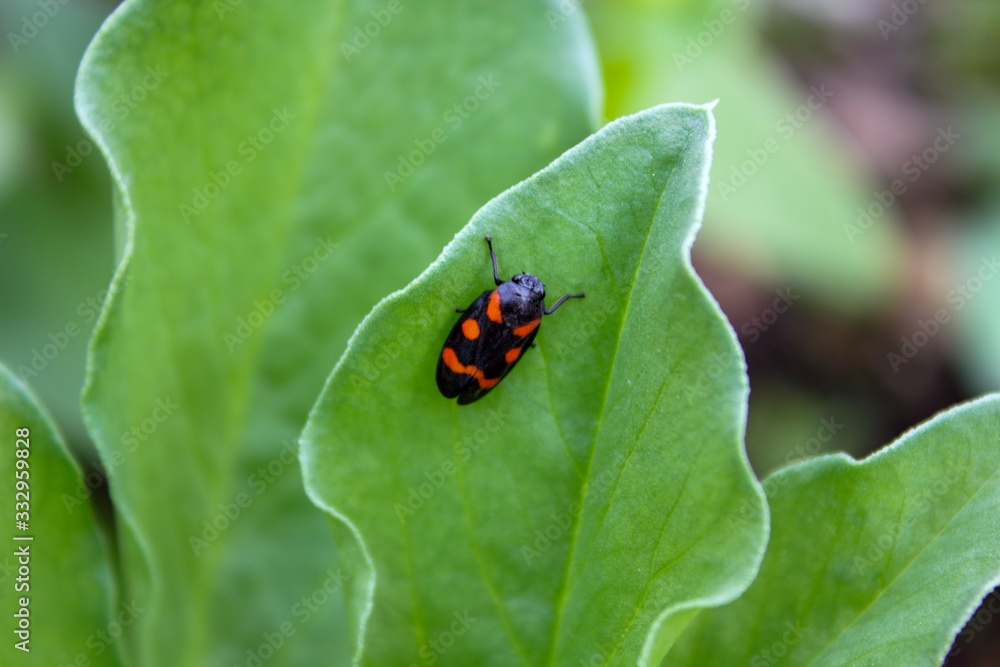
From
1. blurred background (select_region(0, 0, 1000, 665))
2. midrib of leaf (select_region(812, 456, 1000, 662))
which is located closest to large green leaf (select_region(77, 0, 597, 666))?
midrib of leaf (select_region(812, 456, 1000, 662))

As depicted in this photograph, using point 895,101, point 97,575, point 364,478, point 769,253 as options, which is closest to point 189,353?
point 97,575

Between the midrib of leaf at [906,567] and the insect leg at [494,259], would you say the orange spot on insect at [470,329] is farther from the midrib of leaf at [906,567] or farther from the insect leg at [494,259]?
the midrib of leaf at [906,567]

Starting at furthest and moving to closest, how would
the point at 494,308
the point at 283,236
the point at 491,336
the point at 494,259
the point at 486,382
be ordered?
the point at 283,236 → the point at 491,336 → the point at 494,308 → the point at 486,382 → the point at 494,259

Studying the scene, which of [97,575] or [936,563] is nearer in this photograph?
[936,563]

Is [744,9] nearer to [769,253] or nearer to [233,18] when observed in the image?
[769,253]

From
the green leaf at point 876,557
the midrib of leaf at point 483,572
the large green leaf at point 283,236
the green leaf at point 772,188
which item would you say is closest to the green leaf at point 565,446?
the midrib of leaf at point 483,572

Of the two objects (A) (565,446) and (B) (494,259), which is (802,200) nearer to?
(A) (565,446)

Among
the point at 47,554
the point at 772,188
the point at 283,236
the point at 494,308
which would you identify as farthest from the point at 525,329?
the point at 772,188
